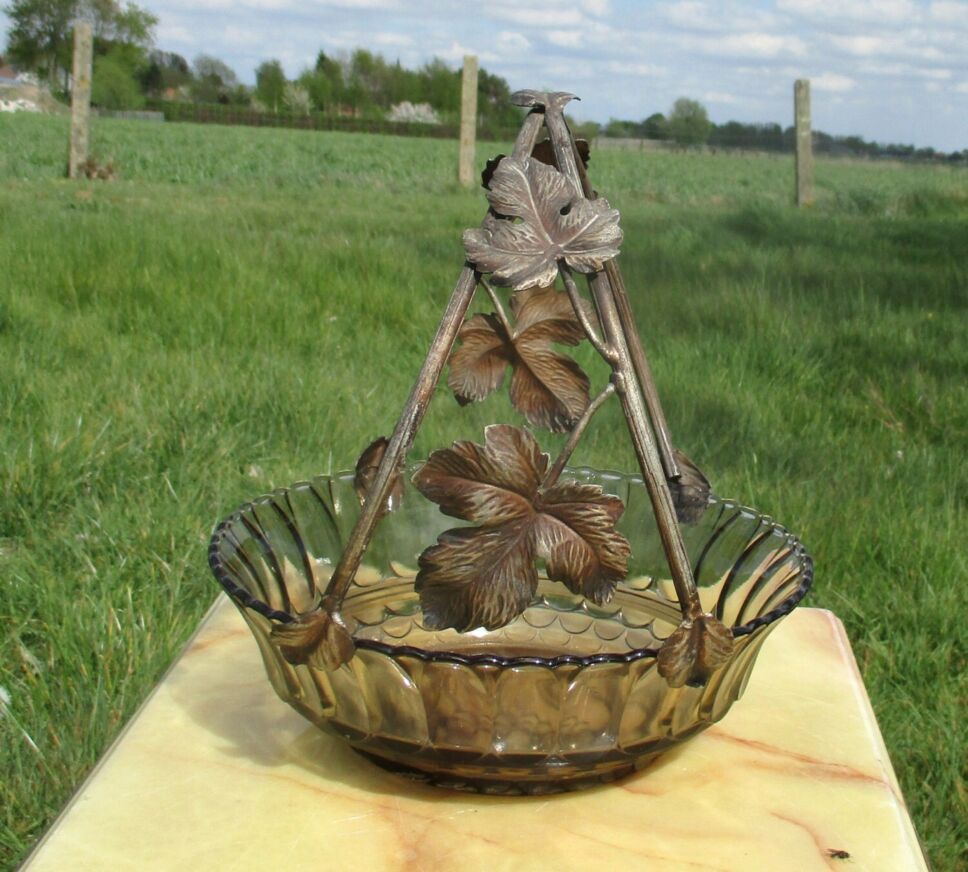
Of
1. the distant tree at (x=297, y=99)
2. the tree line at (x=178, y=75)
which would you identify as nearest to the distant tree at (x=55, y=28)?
the tree line at (x=178, y=75)

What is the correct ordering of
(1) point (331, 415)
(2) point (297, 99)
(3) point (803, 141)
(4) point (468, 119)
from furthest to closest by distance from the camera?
1. (2) point (297, 99)
2. (3) point (803, 141)
3. (4) point (468, 119)
4. (1) point (331, 415)

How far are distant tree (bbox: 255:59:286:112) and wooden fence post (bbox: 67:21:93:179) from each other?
41884 mm

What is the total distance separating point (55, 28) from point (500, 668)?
60610 mm

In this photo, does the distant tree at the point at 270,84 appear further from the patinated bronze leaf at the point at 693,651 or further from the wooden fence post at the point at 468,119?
the patinated bronze leaf at the point at 693,651

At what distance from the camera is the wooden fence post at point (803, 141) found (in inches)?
369

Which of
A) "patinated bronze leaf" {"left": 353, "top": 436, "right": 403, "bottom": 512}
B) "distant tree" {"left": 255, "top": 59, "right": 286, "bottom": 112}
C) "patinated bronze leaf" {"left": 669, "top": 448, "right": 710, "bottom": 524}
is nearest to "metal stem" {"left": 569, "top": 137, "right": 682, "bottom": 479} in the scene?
"patinated bronze leaf" {"left": 669, "top": 448, "right": 710, "bottom": 524}

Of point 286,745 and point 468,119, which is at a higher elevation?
point 468,119

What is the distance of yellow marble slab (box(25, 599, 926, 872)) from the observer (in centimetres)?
80

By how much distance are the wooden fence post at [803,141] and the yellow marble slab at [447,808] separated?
29.5 feet

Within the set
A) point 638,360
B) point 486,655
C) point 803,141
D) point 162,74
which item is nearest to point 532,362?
point 638,360

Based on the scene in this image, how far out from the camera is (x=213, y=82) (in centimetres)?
5259

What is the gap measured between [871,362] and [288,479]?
1.70 m

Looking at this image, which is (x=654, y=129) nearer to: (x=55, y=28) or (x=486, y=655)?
(x=486, y=655)

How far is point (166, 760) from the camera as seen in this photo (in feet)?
3.04
